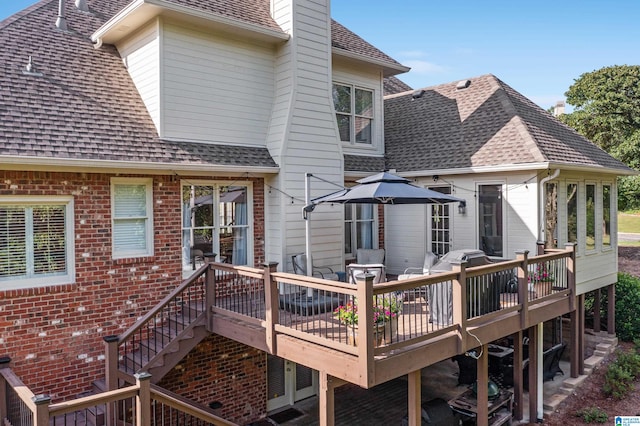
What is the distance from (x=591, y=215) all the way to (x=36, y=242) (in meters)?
12.7

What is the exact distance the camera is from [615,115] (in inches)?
984

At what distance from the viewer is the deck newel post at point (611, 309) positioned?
13.8 meters

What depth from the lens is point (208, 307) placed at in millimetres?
7812

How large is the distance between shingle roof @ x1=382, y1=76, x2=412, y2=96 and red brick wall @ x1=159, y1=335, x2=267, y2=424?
11260mm

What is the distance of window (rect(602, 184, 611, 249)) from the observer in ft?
42.4

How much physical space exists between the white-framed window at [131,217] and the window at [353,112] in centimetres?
543

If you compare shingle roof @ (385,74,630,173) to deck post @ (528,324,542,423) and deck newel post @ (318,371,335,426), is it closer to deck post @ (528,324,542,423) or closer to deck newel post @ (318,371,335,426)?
deck post @ (528,324,542,423)

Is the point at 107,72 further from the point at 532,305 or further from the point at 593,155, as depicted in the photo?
the point at 593,155

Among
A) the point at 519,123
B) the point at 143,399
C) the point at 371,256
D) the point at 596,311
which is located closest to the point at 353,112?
the point at 371,256

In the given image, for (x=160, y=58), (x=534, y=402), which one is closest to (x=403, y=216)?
(x=534, y=402)

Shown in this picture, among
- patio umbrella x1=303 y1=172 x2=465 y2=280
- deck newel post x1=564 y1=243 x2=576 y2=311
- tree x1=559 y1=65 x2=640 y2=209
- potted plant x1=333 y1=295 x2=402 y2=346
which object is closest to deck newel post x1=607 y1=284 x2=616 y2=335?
deck newel post x1=564 y1=243 x2=576 y2=311

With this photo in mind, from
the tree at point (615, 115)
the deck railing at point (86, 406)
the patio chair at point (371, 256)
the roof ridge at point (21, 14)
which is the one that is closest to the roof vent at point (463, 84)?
the patio chair at point (371, 256)

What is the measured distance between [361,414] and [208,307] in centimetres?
424

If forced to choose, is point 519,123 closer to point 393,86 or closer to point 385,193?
point 385,193
